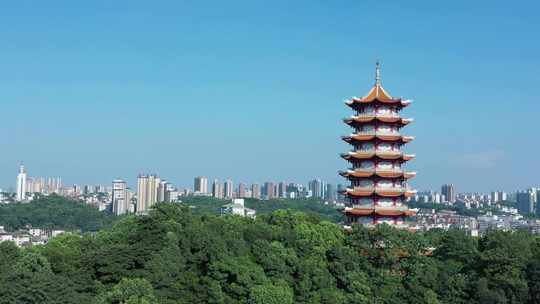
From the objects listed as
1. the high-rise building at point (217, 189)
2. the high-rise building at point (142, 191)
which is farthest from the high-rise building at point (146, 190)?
the high-rise building at point (217, 189)

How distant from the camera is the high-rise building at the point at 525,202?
132m

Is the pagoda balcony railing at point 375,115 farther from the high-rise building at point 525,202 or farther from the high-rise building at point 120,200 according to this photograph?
the high-rise building at point 525,202

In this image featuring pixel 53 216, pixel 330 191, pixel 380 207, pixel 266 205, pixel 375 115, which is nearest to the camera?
pixel 380 207

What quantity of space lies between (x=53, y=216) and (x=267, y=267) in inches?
2858

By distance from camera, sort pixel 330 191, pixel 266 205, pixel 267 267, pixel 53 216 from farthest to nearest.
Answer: pixel 330 191, pixel 266 205, pixel 53 216, pixel 267 267

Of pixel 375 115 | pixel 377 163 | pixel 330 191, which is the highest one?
pixel 375 115

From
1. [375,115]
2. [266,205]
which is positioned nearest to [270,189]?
[266,205]

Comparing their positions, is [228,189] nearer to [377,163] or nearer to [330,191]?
[330,191]

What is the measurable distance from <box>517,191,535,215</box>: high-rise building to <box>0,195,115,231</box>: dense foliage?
82.3 m

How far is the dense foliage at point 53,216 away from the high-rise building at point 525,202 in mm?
82292

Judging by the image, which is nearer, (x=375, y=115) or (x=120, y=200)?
(x=375, y=115)

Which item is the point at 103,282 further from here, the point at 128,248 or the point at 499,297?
the point at 499,297

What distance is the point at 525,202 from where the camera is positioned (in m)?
135

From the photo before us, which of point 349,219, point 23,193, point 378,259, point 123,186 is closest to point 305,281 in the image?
point 378,259
